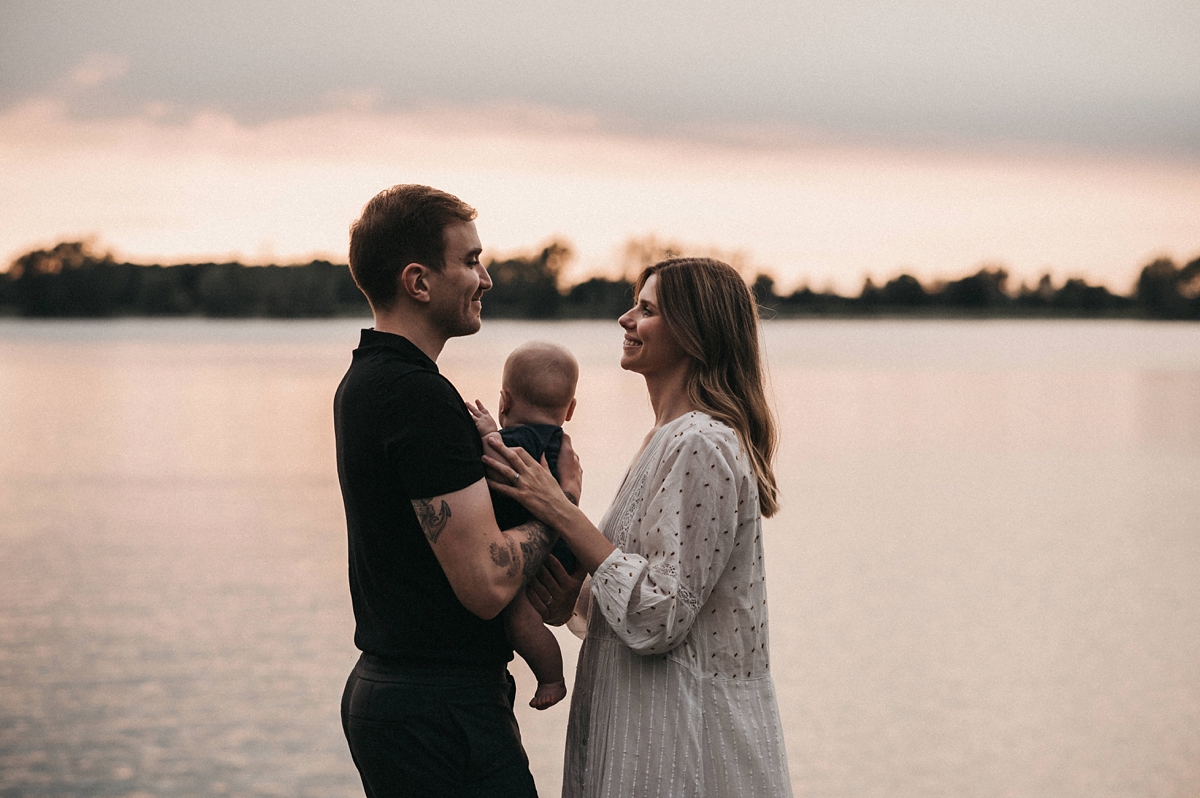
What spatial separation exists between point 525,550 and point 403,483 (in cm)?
27

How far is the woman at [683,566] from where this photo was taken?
2.27m

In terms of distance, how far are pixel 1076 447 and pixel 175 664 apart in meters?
28.2

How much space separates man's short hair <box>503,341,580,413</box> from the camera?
2.53 m

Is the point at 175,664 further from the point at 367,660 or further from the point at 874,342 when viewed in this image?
the point at 874,342

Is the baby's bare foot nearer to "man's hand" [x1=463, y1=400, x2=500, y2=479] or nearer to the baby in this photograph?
the baby

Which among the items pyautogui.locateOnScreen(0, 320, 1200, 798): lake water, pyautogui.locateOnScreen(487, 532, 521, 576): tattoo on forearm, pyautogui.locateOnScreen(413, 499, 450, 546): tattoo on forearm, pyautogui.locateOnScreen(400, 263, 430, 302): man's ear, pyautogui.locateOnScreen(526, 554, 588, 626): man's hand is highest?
pyautogui.locateOnScreen(400, 263, 430, 302): man's ear

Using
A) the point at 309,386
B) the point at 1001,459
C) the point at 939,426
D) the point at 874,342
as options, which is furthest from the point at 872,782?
the point at 874,342

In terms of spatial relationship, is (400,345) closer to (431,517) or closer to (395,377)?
(395,377)

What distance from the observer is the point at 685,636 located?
7.70 ft

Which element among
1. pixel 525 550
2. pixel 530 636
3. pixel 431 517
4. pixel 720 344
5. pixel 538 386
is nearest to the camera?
pixel 431 517

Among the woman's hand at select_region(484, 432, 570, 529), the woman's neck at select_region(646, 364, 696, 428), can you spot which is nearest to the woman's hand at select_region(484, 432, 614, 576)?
the woman's hand at select_region(484, 432, 570, 529)

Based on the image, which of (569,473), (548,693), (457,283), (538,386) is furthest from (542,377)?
(548,693)

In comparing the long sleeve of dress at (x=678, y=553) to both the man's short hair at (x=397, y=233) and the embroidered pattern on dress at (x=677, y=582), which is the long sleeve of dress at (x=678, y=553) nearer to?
the embroidered pattern on dress at (x=677, y=582)

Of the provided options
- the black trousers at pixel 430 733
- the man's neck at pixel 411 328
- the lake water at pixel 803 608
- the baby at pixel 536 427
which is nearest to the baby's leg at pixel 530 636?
the baby at pixel 536 427
